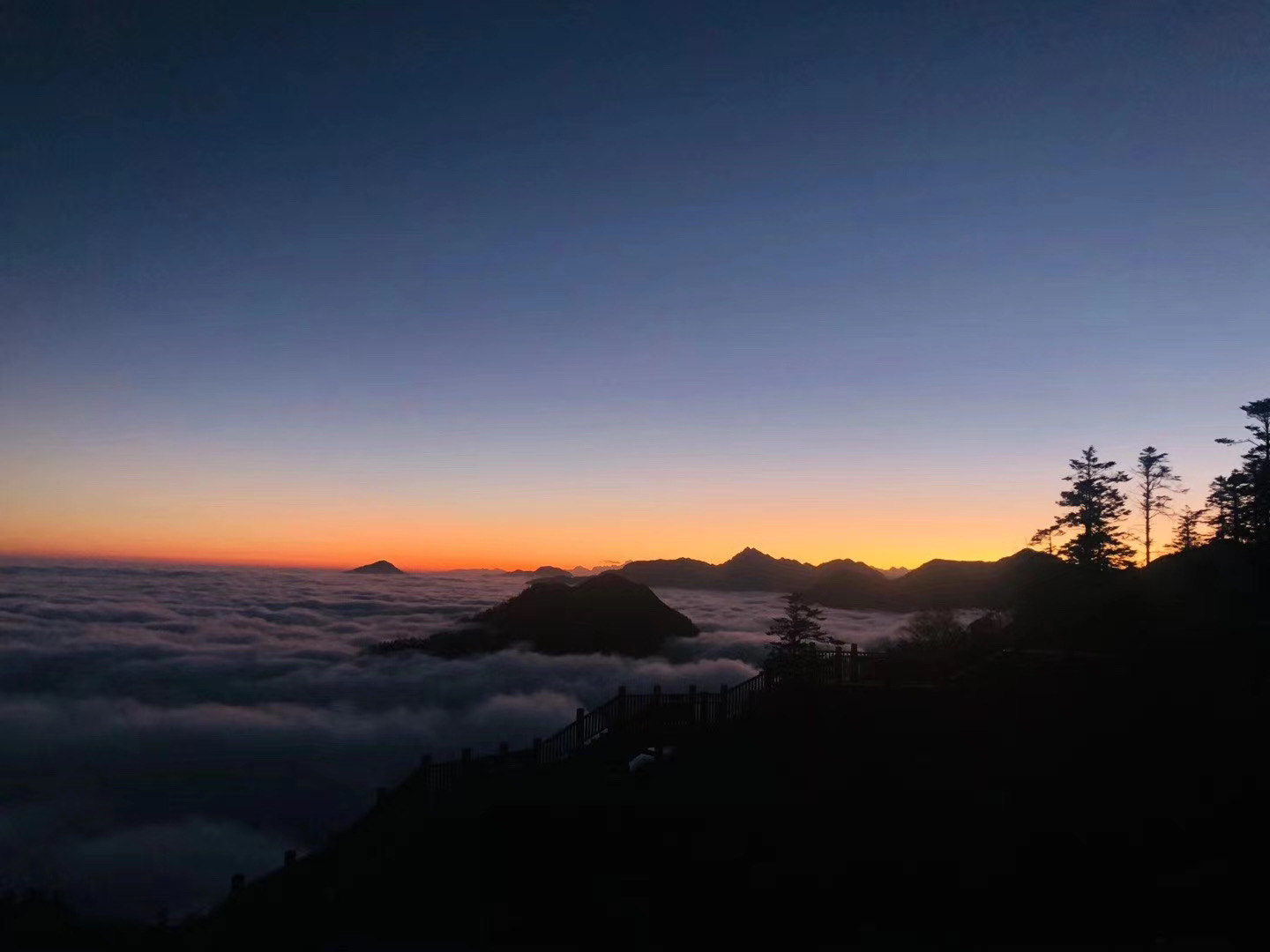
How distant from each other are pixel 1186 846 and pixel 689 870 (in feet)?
25.1

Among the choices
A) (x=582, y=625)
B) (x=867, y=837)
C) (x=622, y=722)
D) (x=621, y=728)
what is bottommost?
(x=582, y=625)

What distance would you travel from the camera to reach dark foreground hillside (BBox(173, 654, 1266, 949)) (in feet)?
35.9

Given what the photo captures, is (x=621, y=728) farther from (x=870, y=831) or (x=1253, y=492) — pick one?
(x=1253, y=492)

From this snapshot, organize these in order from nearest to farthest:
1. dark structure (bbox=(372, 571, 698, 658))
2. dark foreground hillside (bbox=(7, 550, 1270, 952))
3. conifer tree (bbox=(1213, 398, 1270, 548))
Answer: dark foreground hillside (bbox=(7, 550, 1270, 952)) → conifer tree (bbox=(1213, 398, 1270, 548)) → dark structure (bbox=(372, 571, 698, 658))

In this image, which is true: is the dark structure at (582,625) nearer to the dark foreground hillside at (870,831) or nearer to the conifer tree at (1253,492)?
the conifer tree at (1253,492)

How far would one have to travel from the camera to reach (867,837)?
1323 centimetres

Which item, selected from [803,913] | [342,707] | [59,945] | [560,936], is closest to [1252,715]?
[803,913]

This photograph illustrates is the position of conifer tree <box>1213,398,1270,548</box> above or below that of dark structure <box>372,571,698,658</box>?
above

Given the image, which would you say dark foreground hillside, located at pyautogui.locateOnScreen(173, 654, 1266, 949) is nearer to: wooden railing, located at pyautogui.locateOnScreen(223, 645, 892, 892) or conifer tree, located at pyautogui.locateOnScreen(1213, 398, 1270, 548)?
wooden railing, located at pyautogui.locateOnScreen(223, 645, 892, 892)

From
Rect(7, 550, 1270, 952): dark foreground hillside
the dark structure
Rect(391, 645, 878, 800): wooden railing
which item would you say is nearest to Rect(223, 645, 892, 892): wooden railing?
Rect(391, 645, 878, 800): wooden railing

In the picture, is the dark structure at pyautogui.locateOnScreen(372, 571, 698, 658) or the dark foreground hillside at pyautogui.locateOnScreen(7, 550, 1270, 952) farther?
the dark structure at pyautogui.locateOnScreen(372, 571, 698, 658)

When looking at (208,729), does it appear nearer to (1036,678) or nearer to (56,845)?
(56,845)

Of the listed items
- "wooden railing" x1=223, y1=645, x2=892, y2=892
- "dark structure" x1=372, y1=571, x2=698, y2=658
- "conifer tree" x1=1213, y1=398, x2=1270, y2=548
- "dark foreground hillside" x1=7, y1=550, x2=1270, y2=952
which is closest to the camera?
"dark foreground hillside" x1=7, y1=550, x2=1270, y2=952

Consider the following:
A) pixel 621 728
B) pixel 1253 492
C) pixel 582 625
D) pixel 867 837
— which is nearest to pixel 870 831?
pixel 867 837
